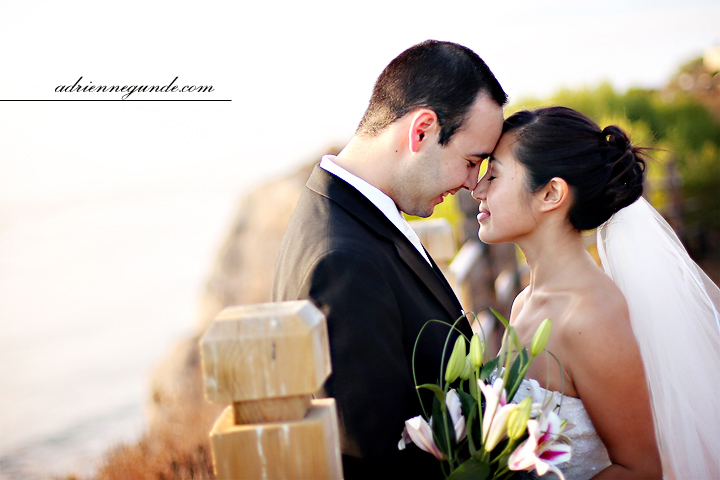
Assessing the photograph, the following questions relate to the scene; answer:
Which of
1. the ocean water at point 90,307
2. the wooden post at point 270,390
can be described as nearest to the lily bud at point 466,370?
the wooden post at point 270,390

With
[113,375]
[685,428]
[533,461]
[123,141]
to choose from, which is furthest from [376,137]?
[123,141]

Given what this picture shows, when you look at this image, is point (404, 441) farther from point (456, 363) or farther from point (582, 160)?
point (582, 160)

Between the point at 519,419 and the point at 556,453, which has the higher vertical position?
the point at 519,419

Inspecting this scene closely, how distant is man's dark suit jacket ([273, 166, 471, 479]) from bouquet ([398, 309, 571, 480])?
145 mm

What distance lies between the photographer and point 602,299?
226cm

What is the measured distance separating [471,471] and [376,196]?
3.84ft

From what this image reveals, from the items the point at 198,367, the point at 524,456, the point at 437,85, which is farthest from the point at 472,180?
the point at 198,367

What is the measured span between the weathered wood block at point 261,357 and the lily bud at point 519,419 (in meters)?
0.56

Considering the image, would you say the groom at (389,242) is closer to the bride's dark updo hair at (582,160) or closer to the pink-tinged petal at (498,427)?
the bride's dark updo hair at (582,160)

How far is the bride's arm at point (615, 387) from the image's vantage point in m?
2.10

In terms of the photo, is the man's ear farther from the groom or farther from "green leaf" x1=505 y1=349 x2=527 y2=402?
"green leaf" x1=505 y1=349 x2=527 y2=402

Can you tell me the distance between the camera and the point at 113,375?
17062 millimetres

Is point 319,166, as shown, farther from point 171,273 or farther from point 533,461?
point 171,273

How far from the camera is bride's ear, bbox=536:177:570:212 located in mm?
2484
